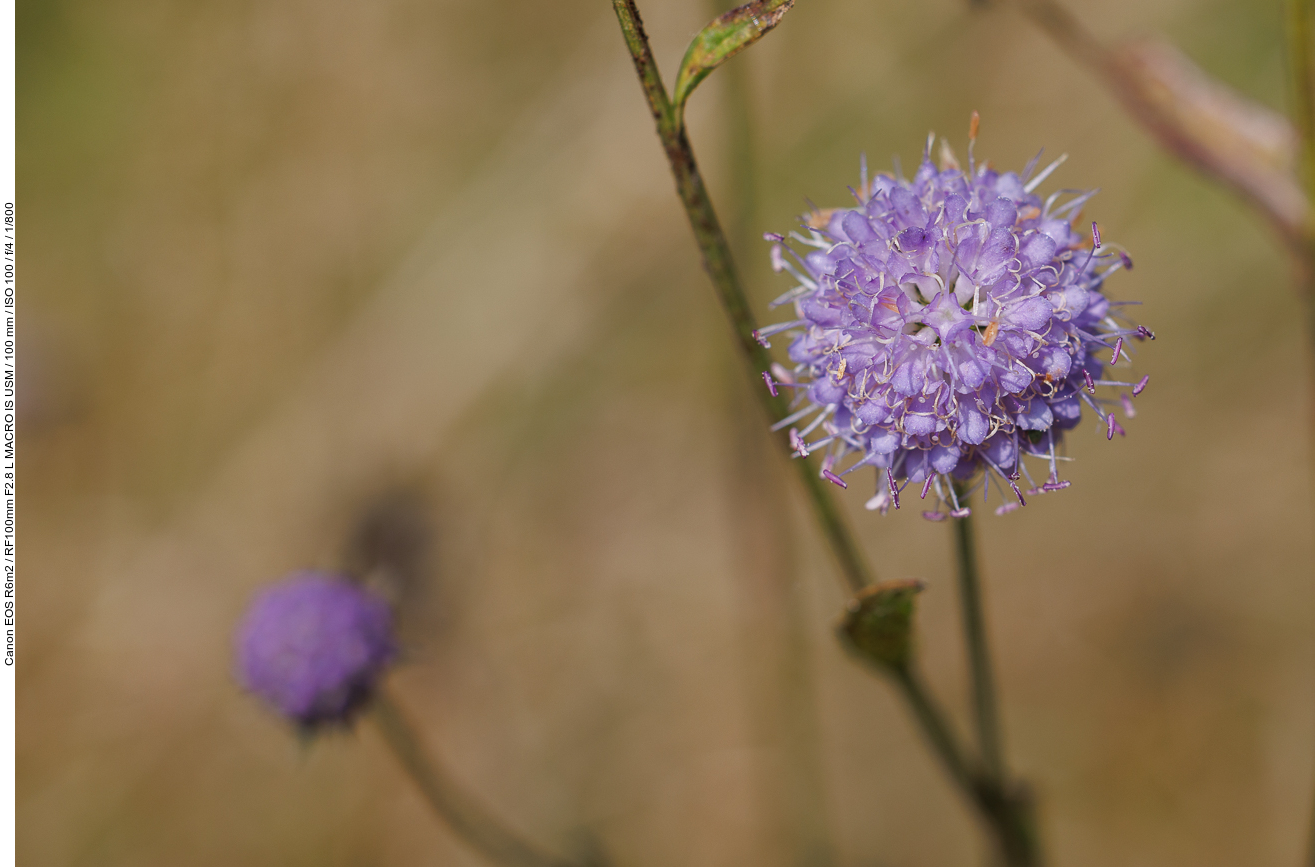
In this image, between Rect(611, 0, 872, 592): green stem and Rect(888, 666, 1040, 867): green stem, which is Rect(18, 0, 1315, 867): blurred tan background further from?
Rect(611, 0, 872, 592): green stem

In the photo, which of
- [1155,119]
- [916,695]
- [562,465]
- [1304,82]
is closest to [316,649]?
[916,695]

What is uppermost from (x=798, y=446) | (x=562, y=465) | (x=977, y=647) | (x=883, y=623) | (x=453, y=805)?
(x=798, y=446)

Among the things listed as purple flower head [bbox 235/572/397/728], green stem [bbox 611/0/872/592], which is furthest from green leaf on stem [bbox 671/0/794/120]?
purple flower head [bbox 235/572/397/728]

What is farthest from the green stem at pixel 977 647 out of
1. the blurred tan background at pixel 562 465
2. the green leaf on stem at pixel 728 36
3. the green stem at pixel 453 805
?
the green stem at pixel 453 805

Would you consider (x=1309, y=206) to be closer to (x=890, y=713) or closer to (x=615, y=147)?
(x=890, y=713)

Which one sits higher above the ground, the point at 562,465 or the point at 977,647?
the point at 562,465

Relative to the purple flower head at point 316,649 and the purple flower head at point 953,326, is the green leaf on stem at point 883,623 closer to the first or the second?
the purple flower head at point 953,326

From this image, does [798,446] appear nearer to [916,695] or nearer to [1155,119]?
[916,695]
